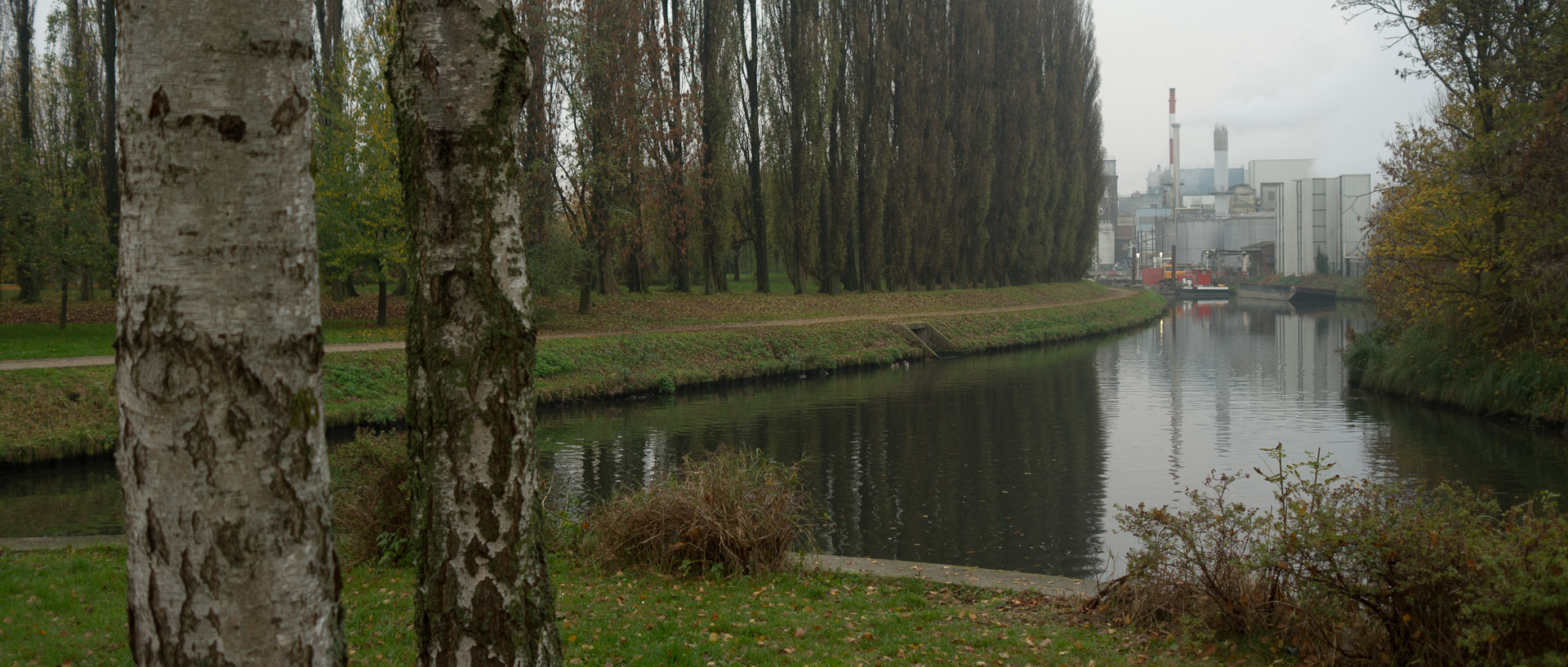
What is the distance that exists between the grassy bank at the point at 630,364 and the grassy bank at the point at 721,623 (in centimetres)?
903

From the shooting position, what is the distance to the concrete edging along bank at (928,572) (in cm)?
757

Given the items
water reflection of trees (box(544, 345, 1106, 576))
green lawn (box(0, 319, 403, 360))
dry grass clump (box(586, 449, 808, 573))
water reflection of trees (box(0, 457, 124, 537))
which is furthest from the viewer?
green lawn (box(0, 319, 403, 360))

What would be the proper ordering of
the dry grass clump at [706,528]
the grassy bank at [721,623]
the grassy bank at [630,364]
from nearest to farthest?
1. the grassy bank at [721,623]
2. the dry grass clump at [706,528]
3. the grassy bank at [630,364]

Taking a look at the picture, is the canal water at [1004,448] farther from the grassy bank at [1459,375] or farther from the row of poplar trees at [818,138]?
the row of poplar trees at [818,138]

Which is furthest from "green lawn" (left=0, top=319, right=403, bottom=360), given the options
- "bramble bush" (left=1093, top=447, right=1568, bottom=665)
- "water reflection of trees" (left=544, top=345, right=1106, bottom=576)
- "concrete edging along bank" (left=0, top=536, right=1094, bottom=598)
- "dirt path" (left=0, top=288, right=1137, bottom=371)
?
"bramble bush" (left=1093, top=447, right=1568, bottom=665)

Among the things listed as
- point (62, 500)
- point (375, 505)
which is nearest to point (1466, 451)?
point (375, 505)

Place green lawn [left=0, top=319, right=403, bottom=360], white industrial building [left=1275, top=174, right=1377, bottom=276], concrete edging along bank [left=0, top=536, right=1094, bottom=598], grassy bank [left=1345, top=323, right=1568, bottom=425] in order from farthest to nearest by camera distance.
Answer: white industrial building [left=1275, top=174, right=1377, bottom=276], green lawn [left=0, top=319, right=403, bottom=360], grassy bank [left=1345, top=323, right=1568, bottom=425], concrete edging along bank [left=0, top=536, right=1094, bottom=598]

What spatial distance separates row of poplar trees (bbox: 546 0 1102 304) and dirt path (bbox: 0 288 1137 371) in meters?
3.00

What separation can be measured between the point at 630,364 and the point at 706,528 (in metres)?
17.0

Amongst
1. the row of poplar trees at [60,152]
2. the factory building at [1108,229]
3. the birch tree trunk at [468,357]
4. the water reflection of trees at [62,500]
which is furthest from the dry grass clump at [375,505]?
the factory building at [1108,229]

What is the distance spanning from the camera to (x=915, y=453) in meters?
16.3

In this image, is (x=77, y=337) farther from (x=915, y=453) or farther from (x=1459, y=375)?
(x=1459, y=375)

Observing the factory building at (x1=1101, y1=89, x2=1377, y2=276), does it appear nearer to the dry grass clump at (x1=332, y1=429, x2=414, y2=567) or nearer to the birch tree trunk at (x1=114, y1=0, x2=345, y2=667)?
the dry grass clump at (x1=332, y1=429, x2=414, y2=567)

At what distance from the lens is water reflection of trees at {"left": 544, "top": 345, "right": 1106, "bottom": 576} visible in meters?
10.9
